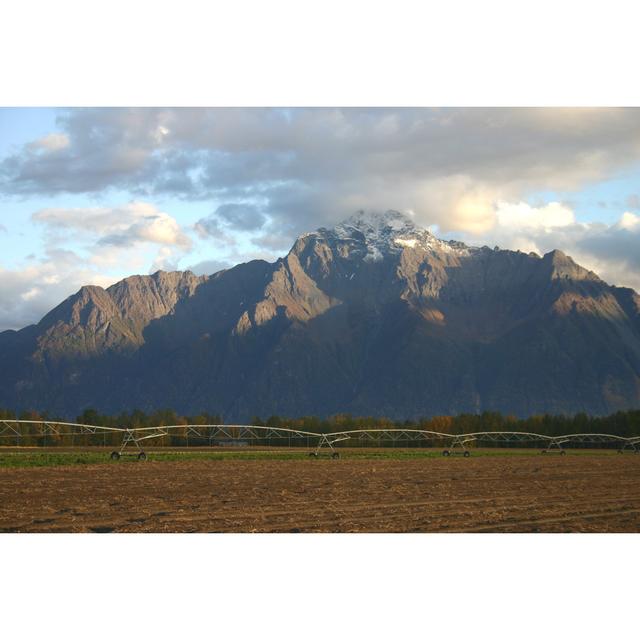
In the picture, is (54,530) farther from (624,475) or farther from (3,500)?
(624,475)

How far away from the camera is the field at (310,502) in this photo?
44562mm

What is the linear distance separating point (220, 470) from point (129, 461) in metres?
26.7

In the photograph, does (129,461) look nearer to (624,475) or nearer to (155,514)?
(624,475)

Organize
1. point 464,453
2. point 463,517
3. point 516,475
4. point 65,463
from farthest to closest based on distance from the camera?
1. point 464,453
2. point 65,463
3. point 516,475
4. point 463,517

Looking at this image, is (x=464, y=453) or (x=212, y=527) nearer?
(x=212, y=527)

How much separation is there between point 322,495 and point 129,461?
60005 millimetres

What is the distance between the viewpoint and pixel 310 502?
5466 centimetres

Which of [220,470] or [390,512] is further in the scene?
[220,470]

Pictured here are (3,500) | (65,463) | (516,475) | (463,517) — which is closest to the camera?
(463,517)

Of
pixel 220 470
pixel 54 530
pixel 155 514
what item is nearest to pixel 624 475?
pixel 220 470

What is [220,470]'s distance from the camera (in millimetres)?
91938

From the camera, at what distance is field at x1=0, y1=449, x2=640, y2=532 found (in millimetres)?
44562

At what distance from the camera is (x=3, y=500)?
55.2 m
